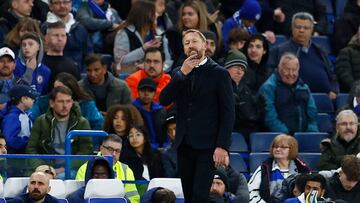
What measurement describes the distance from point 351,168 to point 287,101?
9.49ft

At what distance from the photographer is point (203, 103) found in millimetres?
12859

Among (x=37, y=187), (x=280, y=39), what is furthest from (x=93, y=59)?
(x=280, y=39)

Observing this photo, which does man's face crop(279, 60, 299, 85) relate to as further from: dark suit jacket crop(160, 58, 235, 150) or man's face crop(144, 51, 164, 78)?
dark suit jacket crop(160, 58, 235, 150)

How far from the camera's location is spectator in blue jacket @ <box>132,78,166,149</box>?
16.5 meters

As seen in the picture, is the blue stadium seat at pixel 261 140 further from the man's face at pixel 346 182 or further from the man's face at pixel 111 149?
the man's face at pixel 111 149

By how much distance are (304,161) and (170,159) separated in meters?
1.86

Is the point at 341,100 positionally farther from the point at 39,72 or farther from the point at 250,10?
the point at 39,72

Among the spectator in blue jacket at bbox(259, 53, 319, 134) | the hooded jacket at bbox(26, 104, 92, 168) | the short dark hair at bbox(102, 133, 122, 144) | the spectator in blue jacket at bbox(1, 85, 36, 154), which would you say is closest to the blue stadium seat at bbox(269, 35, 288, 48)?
the spectator in blue jacket at bbox(259, 53, 319, 134)

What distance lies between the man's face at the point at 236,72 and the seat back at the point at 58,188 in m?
4.06

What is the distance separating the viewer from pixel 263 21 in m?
20.4

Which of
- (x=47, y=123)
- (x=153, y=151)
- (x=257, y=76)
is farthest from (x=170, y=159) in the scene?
(x=257, y=76)

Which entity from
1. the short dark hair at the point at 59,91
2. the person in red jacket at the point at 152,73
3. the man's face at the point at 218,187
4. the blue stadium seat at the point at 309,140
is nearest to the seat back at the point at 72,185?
the man's face at the point at 218,187

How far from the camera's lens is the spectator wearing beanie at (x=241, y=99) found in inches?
682

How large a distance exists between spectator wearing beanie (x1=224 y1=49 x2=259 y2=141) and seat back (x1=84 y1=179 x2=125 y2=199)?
13.3 ft
